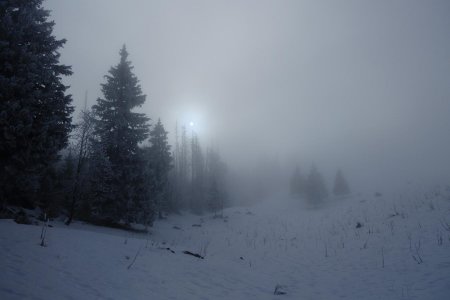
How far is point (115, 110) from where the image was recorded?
21078mm

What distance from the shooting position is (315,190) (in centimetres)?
6062

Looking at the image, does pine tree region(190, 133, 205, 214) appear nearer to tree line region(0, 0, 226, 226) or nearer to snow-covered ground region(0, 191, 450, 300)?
tree line region(0, 0, 226, 226)

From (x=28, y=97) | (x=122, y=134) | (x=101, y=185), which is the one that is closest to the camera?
(x=28, y=97)

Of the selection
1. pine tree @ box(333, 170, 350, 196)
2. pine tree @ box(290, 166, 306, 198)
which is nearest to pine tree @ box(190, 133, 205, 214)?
pine tree @ box(290, 166, 306, 198)

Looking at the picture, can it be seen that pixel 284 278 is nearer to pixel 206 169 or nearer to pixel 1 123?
pixel 1 123

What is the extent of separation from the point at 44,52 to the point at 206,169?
67622 millimetres

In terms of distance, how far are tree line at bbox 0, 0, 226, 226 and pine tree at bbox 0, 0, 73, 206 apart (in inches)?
1.6

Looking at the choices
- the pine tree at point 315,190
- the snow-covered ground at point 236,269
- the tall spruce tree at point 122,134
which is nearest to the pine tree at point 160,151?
the tall spruce tree at point 122,134

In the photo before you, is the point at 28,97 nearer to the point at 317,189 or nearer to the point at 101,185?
the point at 101,185

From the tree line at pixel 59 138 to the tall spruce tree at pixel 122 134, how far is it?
3.1 inches

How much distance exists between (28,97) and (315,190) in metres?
59.7

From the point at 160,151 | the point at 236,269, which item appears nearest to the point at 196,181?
the point at 160,151

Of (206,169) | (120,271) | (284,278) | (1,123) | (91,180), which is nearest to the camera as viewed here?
(120,271)

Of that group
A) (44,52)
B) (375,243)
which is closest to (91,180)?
(44,52)
